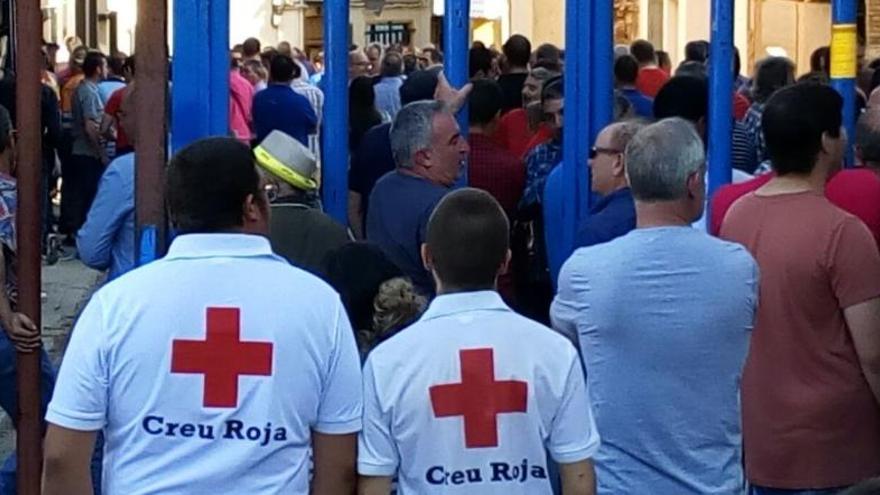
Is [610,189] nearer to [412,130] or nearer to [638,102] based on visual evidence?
[412,130]

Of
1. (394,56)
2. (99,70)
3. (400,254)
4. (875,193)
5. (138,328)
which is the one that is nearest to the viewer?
(138,328)

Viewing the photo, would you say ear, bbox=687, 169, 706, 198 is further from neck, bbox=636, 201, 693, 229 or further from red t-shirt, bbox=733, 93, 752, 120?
red t-shirt, bbox=733, 93, 752, 120

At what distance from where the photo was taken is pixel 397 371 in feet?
12.3

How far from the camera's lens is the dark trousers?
15.8 meters

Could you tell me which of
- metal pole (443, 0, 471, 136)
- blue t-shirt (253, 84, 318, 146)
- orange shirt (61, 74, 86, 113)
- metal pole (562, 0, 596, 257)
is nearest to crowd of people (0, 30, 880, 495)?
metal pole (562, 0, 596, 257)

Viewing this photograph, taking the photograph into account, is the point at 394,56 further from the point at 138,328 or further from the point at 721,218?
the point at 138,328

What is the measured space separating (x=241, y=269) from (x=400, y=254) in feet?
7.49

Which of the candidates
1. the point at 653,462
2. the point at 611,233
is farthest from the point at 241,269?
the point at 611,233

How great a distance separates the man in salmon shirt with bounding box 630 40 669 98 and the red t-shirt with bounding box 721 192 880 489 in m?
6.29

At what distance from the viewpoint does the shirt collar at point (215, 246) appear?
3.72m

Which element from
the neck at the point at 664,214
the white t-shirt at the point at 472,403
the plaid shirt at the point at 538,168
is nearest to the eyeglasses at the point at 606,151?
the neck at the point at 664,214

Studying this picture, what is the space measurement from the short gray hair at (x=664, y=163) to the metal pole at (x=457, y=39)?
7.86 feet

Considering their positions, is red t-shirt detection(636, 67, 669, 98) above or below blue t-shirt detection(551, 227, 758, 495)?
above

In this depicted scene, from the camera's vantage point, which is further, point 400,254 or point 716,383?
point 400,254
